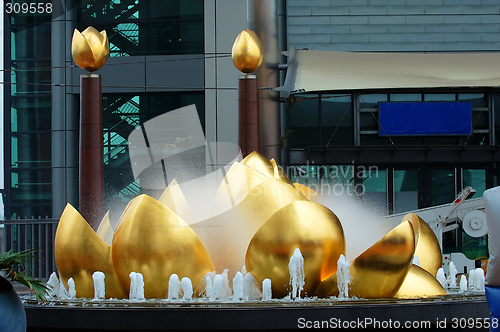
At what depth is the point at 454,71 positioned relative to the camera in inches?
675

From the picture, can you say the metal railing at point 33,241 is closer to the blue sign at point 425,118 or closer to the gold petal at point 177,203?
the gold petal at point 177,203

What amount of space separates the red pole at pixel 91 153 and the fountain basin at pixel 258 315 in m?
3.39

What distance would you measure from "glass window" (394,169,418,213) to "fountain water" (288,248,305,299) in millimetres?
13516

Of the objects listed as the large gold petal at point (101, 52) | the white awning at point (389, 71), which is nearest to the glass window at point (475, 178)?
the white awning at point (389, 71)

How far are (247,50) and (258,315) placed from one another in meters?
3.67

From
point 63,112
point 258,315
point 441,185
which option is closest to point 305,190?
point 258,315

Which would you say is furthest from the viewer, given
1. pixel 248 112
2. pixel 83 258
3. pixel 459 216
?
pixel 459 216

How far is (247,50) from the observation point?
9023mm

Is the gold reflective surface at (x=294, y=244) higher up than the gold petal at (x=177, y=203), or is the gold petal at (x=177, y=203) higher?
the gold petal at (x=177, y=203)

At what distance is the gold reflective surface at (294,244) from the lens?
6723 mm

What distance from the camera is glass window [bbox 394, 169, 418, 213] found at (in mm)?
20031

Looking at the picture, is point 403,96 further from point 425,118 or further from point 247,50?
point 247,50

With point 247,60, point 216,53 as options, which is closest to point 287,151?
point 216,53

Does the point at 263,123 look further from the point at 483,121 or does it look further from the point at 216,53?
the point at 483,121
